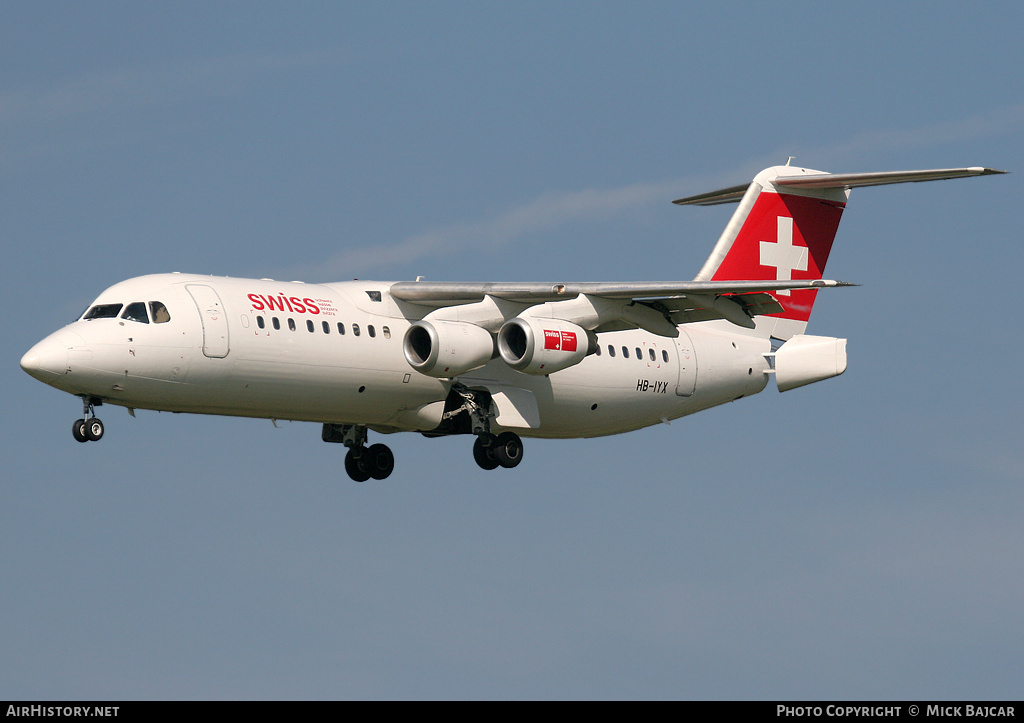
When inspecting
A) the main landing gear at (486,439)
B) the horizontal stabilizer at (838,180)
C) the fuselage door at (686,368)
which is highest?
the horizontal stabilizer at (838,180)

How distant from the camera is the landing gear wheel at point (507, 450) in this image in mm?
23469

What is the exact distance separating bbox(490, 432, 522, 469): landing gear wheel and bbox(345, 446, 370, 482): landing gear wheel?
2.19m

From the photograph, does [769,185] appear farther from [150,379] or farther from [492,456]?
[150,379]

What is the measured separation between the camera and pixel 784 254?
2625 centimetres

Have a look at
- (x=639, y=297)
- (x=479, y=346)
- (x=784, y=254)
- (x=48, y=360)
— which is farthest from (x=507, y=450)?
(x=48, y=360)

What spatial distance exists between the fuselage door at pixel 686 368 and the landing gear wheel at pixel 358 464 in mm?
4844

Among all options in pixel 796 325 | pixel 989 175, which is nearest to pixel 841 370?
pixel 796 325

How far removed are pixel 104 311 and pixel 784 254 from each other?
11.0 metres

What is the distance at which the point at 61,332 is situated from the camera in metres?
20.3

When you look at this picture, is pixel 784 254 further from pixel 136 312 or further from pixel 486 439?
pixel 136 312

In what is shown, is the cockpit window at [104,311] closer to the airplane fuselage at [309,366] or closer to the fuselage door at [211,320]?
the airplane fuselage at [309,366]

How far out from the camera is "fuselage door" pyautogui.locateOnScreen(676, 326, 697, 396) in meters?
25.1

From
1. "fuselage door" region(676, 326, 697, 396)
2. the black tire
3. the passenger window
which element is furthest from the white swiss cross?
the black tire

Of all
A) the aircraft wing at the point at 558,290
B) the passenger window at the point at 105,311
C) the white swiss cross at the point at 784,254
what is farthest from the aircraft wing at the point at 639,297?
the passenger window at the point at 105,311
